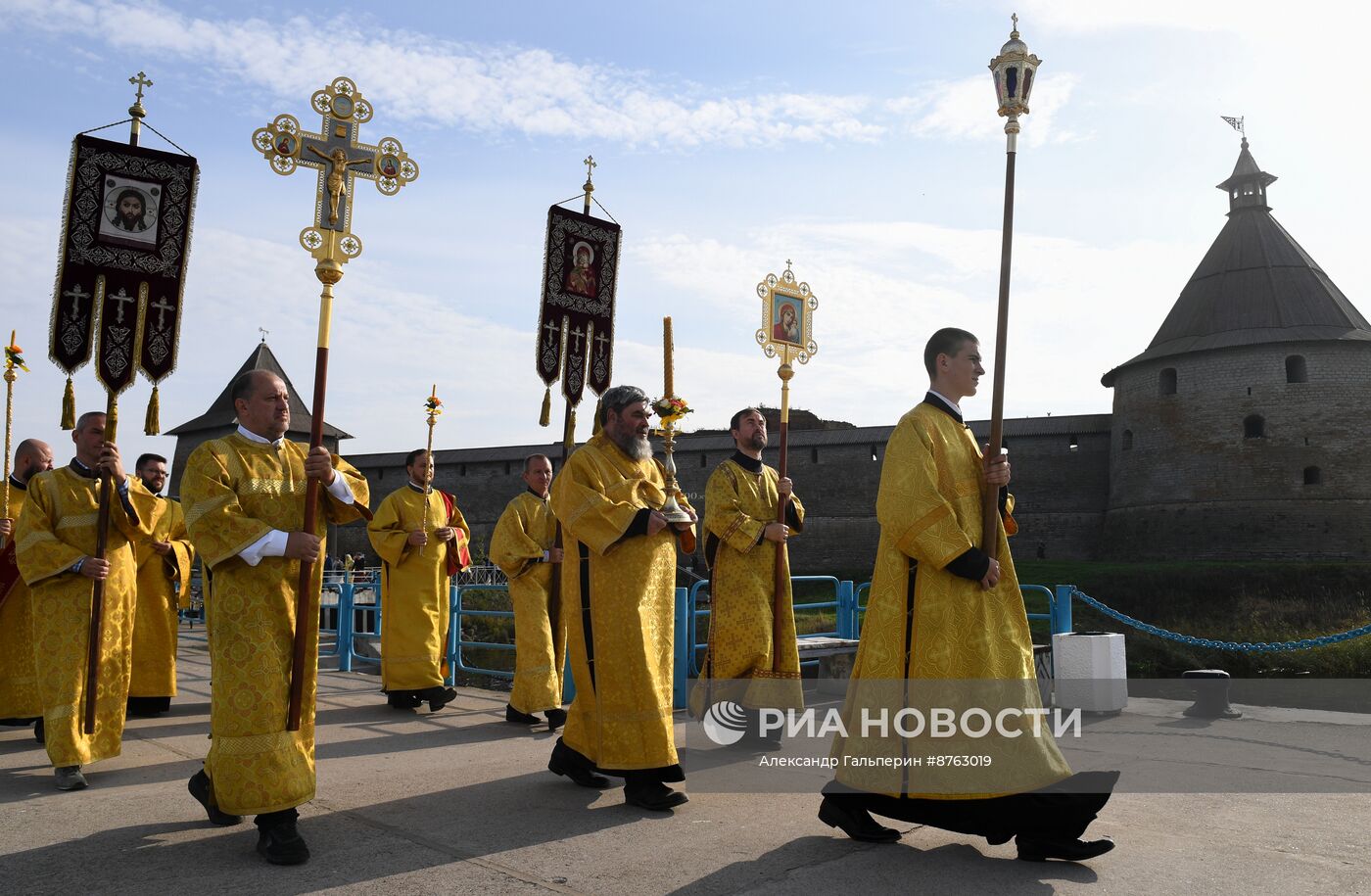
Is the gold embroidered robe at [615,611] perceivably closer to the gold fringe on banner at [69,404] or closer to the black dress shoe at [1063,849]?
the black dress shoe at [1063,849]

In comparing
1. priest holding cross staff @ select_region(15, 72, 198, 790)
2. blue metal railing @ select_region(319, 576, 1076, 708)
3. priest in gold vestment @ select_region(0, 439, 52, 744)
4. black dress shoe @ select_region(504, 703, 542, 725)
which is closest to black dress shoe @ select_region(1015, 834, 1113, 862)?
blue metal railing @ select_region(319, 576, 1076, 708)

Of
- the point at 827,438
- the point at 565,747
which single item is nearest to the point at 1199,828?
the point at 565,747

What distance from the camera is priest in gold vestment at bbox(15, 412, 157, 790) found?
4.82 metres

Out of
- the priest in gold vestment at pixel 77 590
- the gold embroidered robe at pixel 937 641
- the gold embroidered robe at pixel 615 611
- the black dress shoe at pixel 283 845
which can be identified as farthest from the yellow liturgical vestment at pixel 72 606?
the gold embroidered robe at pixel 937 641

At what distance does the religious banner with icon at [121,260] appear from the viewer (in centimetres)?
574

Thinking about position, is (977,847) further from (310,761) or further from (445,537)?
(445,537)

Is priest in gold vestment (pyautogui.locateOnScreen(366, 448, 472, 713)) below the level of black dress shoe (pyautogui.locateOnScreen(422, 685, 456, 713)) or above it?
above

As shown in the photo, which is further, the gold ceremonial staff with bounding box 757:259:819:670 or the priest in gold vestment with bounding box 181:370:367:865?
the gold ceremonial staff with bounding box 757:259:819:670

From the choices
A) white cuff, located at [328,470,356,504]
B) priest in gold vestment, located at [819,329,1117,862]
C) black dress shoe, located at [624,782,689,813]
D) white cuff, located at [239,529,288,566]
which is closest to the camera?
priest in gold vestment, located at [819,329,1117,862]

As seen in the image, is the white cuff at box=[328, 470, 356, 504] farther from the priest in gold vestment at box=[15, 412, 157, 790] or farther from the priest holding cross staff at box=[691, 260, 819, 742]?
the priest holding cross staff at box=[691, 260, 819, 742]

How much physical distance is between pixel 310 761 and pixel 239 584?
0.72m

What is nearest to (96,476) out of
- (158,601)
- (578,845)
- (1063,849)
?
(158,601)

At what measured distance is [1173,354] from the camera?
3017 cm

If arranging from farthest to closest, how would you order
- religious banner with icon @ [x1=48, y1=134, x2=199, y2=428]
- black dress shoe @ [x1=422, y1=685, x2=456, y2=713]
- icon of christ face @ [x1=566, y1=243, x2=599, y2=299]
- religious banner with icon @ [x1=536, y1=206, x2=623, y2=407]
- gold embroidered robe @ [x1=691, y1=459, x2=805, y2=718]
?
1. icon of christ face @ [x1=566, y1=243, x2=599, y2=299]
2. religious banner with icon @ [x1=536, y1=206, x2=623, y2=407]
3. black dress shoe @ [x1=422, y1=685, x2=456, y2=713]
4. gold embroidered robe @ [x1=691, y1=459, x2=805, y2=718]
5. religious banner with icon @ [x1=48, y1=134, x2=199, y2=428]
